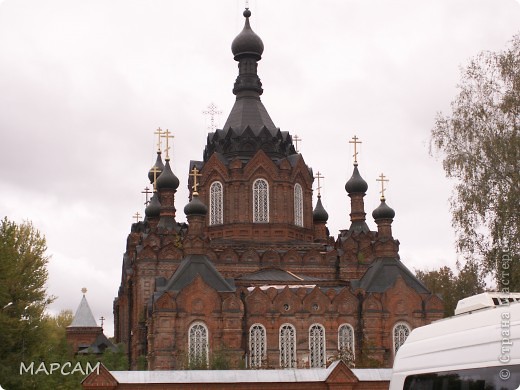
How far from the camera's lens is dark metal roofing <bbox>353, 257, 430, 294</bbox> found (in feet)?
125

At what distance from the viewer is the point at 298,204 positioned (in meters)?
43.5

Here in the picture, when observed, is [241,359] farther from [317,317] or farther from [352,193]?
[352,193]

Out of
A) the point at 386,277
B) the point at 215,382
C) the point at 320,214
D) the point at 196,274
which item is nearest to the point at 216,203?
the point at 196,274

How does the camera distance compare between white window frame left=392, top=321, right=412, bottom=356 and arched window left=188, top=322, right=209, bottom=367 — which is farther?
white window frame left=392, top=321, right=412, bottom=356

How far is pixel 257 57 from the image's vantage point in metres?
45.5

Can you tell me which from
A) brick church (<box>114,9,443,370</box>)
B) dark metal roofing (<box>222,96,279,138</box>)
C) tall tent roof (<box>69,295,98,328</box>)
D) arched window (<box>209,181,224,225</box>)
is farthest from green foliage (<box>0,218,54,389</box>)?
tall tent roof (<box>69,295,98,328</box>)

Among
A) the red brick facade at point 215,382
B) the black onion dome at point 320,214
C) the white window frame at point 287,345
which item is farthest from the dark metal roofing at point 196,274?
the red brick facade at point 215,382

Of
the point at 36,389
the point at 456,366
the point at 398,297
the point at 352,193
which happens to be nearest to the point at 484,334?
the point at 456,366

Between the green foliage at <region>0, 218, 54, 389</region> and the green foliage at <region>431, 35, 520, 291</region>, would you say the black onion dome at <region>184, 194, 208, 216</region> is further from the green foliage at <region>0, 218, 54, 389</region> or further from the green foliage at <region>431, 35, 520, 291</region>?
the green foliage at <region>431, 35, 520, 291</region>

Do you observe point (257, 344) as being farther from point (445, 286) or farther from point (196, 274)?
point (445, 286)

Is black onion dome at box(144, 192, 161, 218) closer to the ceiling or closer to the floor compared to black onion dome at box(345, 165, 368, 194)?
closer to the floor

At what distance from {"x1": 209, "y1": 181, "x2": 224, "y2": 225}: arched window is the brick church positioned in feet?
0.18

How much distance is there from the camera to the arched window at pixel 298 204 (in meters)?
43.2

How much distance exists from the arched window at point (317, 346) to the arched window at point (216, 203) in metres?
8.83
